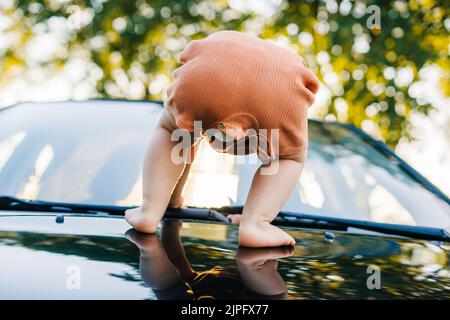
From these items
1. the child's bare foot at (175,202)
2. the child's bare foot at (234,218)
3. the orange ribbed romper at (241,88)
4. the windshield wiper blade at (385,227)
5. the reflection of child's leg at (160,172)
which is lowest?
the windshield wiper blade at (385,227)

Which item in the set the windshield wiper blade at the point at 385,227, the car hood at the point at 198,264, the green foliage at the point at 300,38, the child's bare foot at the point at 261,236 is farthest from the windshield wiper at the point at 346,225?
the green foliage at the point at 300,38

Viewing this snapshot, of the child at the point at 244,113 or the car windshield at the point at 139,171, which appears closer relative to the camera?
the child at the point at 244,113

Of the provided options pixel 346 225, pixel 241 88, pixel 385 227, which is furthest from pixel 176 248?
pixel 385 227

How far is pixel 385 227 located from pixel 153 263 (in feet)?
3.04

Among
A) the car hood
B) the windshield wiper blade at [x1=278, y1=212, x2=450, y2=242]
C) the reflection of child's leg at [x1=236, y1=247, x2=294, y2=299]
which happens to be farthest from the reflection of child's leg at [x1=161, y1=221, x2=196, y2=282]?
the windshield wiper blade at [x1=278, y1=212, x2=450, y2=242]

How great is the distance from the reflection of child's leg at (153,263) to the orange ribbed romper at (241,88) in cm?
32

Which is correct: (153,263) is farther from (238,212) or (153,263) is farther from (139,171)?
(139,171)

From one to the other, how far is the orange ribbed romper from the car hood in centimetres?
33

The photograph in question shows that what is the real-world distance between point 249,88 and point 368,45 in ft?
29.2

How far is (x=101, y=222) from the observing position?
184 centimetres

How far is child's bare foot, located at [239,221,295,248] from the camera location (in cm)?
173

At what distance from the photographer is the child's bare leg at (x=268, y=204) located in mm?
1755

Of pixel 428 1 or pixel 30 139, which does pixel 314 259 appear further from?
pixel 428 1

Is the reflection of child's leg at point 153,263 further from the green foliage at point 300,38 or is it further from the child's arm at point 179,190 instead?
the green foliage at point 300,38
